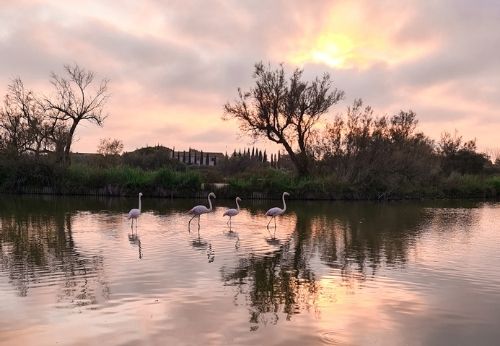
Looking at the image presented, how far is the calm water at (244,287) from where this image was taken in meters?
6.85

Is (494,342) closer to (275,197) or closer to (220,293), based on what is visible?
(220,293)

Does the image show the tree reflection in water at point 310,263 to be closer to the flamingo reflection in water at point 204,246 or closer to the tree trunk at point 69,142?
the flamingo reflection in water at point 204,246

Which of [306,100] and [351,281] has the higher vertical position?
[306,100]

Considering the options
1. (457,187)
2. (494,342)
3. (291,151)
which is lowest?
(494,342)

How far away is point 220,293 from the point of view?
880 cm

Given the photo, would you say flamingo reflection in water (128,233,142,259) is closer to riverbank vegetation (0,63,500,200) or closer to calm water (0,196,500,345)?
calm water (0,196,500,345)

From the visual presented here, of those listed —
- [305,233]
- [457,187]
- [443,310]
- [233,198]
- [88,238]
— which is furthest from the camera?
[457,187]

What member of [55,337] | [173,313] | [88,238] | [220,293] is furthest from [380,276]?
[88,238]

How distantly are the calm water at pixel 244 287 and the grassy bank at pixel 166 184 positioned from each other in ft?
66.5

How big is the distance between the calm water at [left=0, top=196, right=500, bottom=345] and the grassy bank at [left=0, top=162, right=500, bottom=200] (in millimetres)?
20262

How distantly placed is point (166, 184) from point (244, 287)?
29.4 meters

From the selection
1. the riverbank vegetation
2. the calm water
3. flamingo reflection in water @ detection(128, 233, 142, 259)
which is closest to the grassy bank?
the riverbank vegetation

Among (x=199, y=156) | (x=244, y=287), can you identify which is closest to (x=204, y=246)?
(x=244, y=287)

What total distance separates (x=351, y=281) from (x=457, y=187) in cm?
3845
